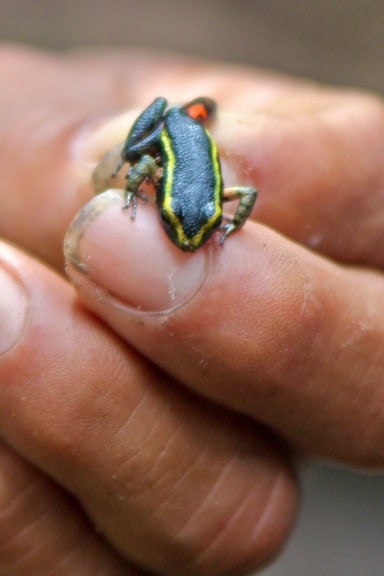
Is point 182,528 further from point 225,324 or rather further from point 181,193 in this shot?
point 181,193

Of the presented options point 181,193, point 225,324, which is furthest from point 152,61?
point 225,324

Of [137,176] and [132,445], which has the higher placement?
[137,176]

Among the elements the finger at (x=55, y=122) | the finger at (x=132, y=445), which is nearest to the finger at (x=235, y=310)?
the finger at (x=132, y=445)

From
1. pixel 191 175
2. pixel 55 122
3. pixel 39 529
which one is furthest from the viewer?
pixel 55 122

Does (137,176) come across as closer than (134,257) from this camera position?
No

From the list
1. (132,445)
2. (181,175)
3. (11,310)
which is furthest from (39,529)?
(181,175)

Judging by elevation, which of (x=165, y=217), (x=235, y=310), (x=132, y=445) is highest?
(x=165, y=217)

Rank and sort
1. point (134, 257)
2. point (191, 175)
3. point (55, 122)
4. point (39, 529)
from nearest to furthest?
1. point (134, 257)
2. point (191, 175)
3. point (39, 529)
4. point (55, 122)

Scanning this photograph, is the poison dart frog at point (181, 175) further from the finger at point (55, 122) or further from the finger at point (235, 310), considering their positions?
the finger at point (55, 122)

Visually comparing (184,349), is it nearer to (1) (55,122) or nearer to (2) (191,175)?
(2) (191,175)
